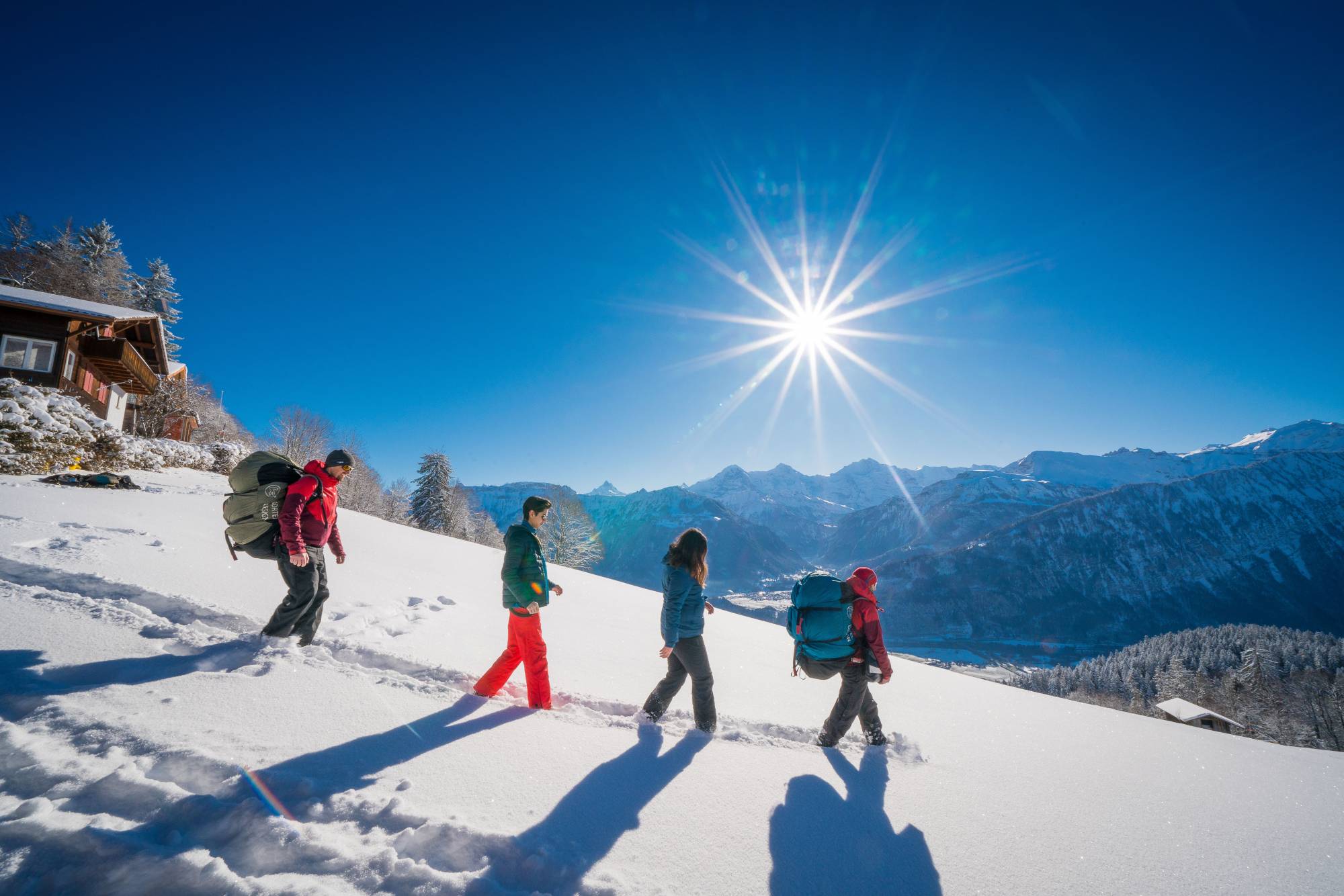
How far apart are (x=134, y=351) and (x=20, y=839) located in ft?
110

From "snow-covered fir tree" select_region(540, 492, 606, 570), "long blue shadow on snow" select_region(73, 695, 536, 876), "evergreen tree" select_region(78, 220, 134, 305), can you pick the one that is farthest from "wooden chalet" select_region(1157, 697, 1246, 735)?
"evergreen tree" select_region(78, 220, 134, 305)

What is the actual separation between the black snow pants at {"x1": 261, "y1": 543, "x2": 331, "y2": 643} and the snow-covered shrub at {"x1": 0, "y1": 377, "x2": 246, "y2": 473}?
14884 mm

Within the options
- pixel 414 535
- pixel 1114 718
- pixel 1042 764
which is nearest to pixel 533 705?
pixel 1042 764

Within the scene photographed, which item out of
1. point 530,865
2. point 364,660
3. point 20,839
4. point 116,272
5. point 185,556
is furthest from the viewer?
point 116,272

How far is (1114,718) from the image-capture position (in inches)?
296

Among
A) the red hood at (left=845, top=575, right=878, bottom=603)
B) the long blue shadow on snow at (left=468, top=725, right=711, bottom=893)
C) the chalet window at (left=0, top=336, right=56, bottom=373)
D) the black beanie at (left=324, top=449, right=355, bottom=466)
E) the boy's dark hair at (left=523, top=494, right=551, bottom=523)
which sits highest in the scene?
the chalet window at (left=0, top=336, right=56, bottom=373)

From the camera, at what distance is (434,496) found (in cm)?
3600

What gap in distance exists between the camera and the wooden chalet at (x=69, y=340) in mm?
20203

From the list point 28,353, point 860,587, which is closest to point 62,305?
point 28,353

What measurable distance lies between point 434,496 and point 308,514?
34098mm

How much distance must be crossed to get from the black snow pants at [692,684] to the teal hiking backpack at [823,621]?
0.89 metres

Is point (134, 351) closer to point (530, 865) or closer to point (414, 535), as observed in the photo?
point (414, 535)

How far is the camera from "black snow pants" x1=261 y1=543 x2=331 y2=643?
4904 millimetres

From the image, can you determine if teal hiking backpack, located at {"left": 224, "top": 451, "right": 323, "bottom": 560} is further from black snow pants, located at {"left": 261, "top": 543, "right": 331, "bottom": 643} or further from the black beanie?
the black beanie
